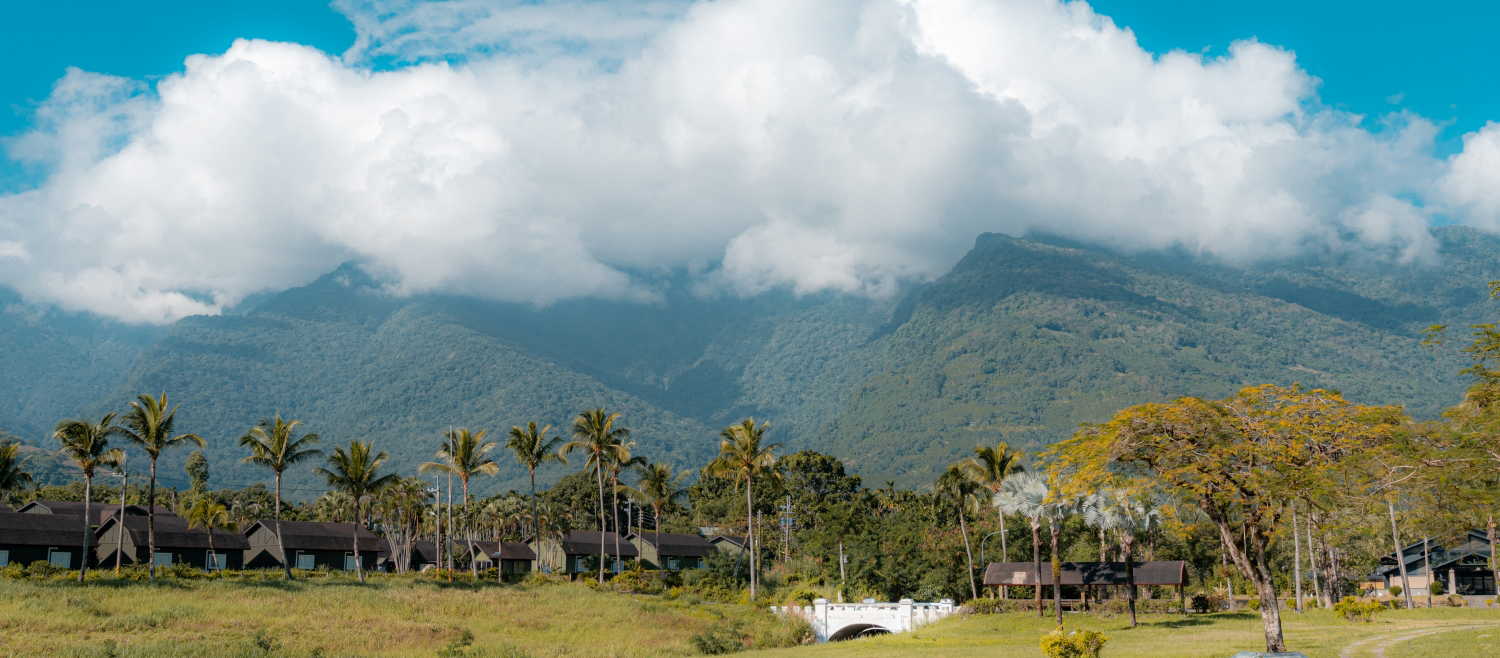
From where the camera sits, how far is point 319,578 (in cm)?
6794

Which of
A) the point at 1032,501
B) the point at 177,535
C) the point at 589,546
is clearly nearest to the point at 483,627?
the point at 1032,501

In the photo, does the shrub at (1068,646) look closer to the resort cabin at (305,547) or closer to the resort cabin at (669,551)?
the resort cabin at (305,547)

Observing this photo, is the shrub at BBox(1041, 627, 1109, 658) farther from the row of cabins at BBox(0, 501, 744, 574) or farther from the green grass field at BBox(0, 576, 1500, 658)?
the row of cabins at BBox(0, 501, 744, 574)

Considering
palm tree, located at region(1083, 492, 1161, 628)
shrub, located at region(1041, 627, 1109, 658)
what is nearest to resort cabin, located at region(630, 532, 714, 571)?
palm tree, located at region(1083, 492, 1161, 628)

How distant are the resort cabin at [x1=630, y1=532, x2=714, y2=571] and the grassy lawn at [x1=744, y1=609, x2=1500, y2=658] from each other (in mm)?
51682

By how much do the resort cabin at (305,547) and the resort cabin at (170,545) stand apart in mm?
1191

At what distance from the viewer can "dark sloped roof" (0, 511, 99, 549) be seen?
227 feet

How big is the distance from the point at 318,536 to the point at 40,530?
69.9 feet

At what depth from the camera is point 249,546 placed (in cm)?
8431

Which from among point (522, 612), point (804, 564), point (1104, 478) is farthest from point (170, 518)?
point (1104, 478)

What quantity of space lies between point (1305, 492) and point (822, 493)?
12526cm

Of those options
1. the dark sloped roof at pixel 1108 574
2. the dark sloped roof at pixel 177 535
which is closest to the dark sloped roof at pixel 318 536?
the dark sloped roof at pixel 177 535

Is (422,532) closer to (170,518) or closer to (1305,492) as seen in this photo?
(170,518)

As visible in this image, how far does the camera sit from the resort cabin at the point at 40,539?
68812mm
